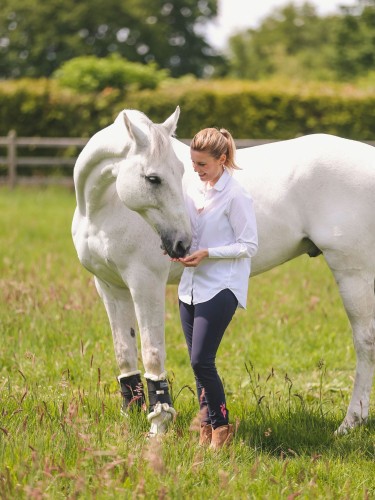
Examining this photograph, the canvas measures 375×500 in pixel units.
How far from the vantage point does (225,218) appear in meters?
3.97

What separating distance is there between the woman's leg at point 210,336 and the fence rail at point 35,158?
1413cm

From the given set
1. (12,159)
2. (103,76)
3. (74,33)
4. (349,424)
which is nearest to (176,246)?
(349,424)

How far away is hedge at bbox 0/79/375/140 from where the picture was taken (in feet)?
62.5

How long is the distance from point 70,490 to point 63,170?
55.8ft

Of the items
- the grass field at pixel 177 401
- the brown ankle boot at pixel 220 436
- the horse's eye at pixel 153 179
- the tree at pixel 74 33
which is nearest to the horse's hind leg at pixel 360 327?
the grass field at pixel 177 401

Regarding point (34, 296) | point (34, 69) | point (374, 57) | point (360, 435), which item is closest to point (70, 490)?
point (360, 435)

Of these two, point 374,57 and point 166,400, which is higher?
point 166,400

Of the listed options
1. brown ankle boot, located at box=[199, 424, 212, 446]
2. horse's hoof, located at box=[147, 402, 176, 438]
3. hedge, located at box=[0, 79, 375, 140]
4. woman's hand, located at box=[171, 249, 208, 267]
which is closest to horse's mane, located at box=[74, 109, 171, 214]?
woman's hand, located at box=[171, 249, 208, 267]

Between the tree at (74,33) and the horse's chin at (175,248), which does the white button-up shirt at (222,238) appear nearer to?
the horse's chin at (175,248)

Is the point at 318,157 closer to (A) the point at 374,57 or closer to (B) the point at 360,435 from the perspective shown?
(B) the point at 360,435

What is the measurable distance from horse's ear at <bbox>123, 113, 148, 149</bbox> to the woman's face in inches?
10.7

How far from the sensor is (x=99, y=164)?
4.19 m

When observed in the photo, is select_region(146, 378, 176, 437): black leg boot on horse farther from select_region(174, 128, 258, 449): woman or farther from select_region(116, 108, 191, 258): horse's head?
select_region(116, 108, 191, 258): horse's head

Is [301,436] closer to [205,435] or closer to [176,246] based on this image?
[205,435]
